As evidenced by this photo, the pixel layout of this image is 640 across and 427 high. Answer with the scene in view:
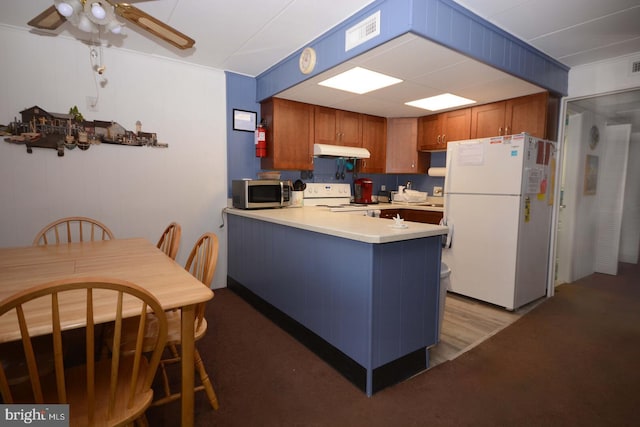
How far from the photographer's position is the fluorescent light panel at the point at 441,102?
3.43m

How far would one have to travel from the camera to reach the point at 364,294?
1801mm

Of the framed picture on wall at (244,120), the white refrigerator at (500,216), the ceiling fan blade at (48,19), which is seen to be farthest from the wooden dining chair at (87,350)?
the white refrigerator at (500,216)

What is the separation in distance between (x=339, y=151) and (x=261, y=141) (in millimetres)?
929

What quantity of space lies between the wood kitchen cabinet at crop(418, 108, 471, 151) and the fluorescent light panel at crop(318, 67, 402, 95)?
1.36m

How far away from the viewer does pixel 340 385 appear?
1.89 metres

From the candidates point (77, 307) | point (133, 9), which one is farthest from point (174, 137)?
point (77, 307)

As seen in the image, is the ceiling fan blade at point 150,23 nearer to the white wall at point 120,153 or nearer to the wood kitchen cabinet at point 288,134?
the white wall at point 120,153

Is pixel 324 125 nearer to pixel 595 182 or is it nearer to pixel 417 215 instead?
pixel 417 215

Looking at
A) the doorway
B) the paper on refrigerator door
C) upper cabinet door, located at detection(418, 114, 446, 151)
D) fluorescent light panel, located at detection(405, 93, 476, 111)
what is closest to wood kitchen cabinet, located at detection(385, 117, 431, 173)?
upper cabinet door, located at detection(418, 114, 446, 151)

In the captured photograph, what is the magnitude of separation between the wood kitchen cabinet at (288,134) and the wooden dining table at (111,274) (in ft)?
5.85

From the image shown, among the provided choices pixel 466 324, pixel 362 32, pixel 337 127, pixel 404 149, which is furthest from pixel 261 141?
pixel 466 324

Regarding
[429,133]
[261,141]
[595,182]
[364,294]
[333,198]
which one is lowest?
[364,294]

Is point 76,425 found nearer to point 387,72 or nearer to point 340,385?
point 340,385

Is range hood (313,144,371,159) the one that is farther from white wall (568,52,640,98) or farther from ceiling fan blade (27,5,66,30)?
ceiling fan blade (27,5,66,30)
